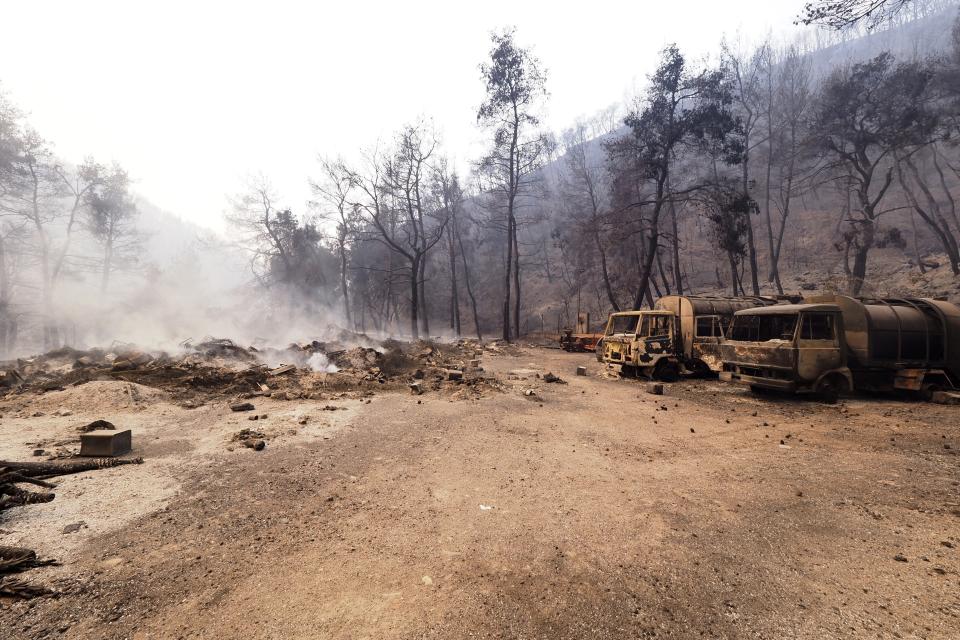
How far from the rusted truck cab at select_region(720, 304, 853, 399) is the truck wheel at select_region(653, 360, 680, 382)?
3.12m

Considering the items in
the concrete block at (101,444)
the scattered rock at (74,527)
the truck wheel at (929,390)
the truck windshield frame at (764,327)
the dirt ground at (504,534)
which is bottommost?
the truck wheel at (929,390)

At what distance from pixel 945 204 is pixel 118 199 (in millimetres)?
69009

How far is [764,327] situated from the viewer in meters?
9.57

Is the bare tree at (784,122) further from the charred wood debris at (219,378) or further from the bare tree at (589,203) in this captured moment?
the charred wood debris at (219,378)

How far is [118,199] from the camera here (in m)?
28.9

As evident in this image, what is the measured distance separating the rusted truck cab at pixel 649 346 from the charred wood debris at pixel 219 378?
4576mm

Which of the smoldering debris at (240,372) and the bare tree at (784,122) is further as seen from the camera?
the bare tree at (784,122)

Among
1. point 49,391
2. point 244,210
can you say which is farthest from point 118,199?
point 49,391

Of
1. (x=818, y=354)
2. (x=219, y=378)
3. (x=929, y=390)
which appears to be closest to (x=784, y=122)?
(x=929, y=390)

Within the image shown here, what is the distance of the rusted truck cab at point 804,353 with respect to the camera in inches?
340

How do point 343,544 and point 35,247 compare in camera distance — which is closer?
point 343,544

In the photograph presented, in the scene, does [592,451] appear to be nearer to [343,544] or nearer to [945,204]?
[343,544]

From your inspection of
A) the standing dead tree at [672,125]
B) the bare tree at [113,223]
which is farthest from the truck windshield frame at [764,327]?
the bare tree at [113,223]

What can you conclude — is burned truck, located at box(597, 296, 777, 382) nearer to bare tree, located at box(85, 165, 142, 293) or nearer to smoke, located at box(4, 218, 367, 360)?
smoke, located at box(4, 218, 367, 360)
